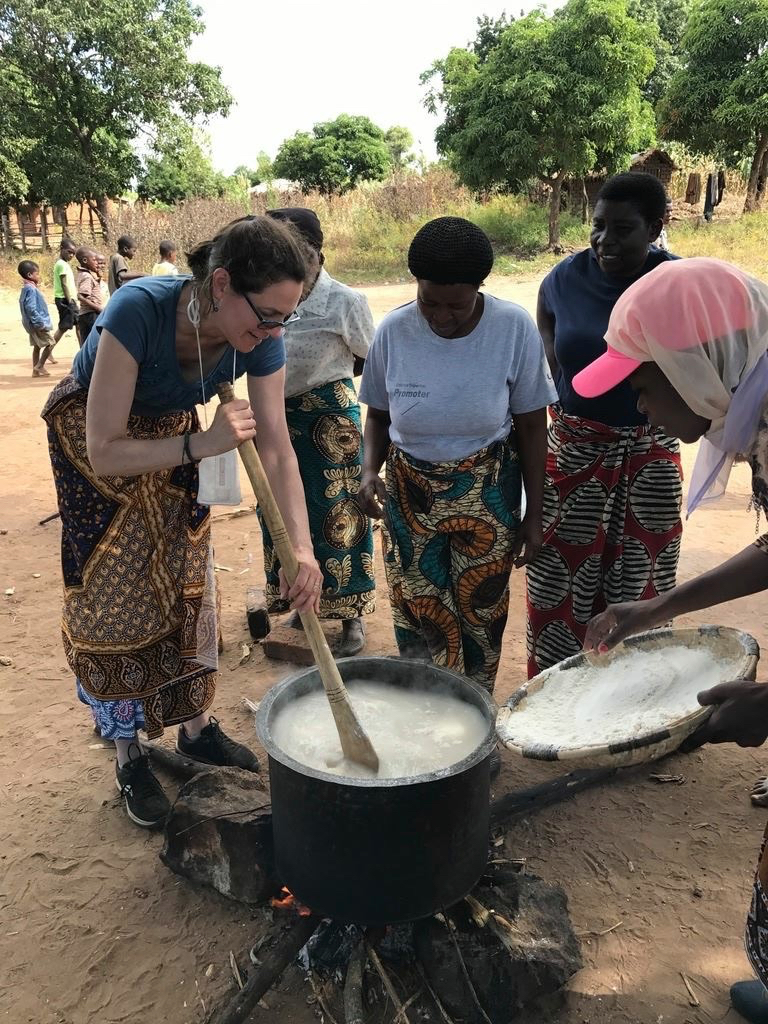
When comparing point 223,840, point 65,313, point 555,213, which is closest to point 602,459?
point 223,840

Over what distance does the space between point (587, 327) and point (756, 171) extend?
18757mm

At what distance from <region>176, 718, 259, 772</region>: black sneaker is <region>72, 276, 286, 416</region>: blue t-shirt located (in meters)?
1.21

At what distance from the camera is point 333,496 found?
333 cm

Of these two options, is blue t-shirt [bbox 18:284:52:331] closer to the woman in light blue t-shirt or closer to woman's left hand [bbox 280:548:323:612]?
the woman in light blue t-shirt

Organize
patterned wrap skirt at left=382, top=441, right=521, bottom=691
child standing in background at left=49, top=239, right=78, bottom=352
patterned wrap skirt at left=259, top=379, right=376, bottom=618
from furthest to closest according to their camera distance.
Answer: child standing in background at left=49, top=239, right=78, bottom=352 < patterned wrap skirt at left=259, top=379, right=376, bottom=618 < patterned wrap skirt at left=382, top=441, right=521, bottom=691

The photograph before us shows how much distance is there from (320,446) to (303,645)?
914 mm

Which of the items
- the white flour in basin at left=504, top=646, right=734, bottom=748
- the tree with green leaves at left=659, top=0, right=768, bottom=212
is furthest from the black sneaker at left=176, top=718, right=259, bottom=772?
the tree with green leaves at left=659, top=0, right=768, bottom=212

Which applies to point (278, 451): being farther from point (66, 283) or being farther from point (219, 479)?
point (66, 283)

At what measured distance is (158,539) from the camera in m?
2.23

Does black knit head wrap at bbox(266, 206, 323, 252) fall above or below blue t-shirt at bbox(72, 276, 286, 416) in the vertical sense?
above

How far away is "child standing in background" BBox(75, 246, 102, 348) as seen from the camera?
308 inches

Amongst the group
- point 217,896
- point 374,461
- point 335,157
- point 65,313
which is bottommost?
point 217,896

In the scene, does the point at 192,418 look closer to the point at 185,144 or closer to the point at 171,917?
the point at 171,917

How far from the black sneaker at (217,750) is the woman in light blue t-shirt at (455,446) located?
0.69 meters
